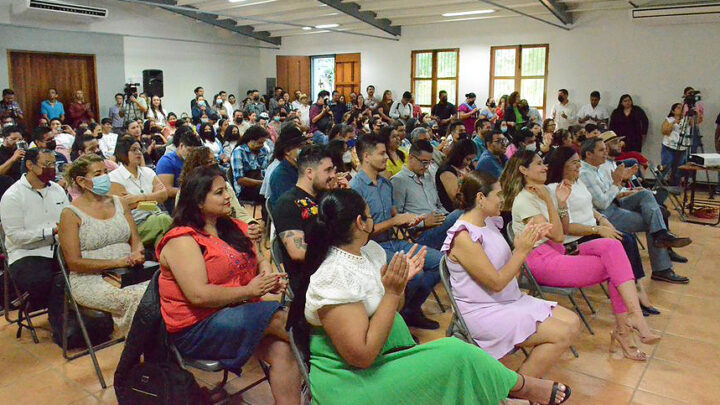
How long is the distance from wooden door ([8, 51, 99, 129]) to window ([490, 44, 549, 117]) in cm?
840

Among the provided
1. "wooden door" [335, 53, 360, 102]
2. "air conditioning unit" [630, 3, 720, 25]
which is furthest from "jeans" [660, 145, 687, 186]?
"wooden door" [335, 53, 360, 102]

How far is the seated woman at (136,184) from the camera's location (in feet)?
12.0

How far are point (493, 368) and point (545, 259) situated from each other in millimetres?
1326

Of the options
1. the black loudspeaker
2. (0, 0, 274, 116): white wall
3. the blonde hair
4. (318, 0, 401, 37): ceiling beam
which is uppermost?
(318, 0, 401, 37): ceiling beam

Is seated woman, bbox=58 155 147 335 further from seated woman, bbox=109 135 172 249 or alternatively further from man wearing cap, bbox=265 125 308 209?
man wearing cap, bbox=265 125 308 209

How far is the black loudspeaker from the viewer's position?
12.4m

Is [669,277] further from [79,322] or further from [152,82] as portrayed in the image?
[152,82]

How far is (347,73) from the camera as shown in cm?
1401

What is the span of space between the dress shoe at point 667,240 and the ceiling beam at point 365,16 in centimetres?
765

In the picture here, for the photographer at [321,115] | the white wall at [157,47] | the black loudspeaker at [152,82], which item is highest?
the white wall at [157,47]

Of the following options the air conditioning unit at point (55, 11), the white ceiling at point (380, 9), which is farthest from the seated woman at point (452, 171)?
the air conditioning unit at point (55, 11)

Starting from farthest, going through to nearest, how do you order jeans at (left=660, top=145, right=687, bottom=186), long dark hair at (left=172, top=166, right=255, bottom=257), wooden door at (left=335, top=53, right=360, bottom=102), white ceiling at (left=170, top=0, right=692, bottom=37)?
wooden door at (left=335, top=53, right=360, bottom=102)
white ceiling at (left=170, top=0, right=692, bottom=37)
jeans at (left=660, top=145, right=687, bottom=186)
long dark hair at (left=172, top=166, right=255, bottom=257)

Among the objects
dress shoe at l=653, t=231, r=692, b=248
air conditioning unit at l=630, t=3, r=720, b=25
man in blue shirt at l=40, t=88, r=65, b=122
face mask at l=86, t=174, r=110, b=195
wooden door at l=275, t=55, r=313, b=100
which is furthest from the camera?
wooden door at l=275, t=55, r=313, b=100

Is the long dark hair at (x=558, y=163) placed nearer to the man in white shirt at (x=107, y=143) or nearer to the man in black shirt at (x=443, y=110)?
the man in white shirt at (x=107, y=143)
